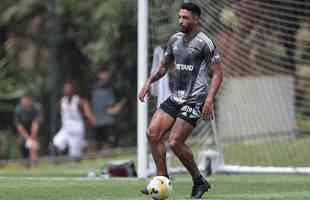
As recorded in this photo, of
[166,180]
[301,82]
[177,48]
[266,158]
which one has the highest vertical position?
[177,48]

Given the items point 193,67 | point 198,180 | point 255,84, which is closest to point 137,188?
point 198,180

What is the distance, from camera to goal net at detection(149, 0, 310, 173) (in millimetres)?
20578

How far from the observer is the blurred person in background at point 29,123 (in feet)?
93.4

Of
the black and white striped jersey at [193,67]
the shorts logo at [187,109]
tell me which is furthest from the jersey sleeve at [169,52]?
the shorts logo at [187,109]

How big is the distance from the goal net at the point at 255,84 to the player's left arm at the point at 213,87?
5256mm

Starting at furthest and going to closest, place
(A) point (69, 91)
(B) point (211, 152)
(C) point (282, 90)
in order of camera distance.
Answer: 1. (A) point (69, 91)
2. (C) point (282, 90)
3. (B) point (211, 152)

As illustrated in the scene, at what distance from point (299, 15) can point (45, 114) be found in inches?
493

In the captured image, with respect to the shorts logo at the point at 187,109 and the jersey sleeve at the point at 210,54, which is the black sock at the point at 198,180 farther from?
the jersey sleeve at the point at 210,54

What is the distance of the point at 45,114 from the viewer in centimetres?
3278

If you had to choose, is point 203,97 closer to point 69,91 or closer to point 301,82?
point 301,82

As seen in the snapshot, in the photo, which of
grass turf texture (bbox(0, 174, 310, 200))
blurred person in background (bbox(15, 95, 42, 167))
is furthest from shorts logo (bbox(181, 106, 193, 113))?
blurred person in background (bbox(15, 95, 42, 167))

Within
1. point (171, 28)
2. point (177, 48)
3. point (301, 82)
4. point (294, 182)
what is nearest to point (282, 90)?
point (301, 82)

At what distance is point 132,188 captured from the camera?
15.9 metres

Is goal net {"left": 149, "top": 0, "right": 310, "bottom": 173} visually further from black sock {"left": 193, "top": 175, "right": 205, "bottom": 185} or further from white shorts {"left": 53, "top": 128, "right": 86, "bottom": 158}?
black sock {"left": 193, "top": 175, "right": 205, "bottom": 185}
